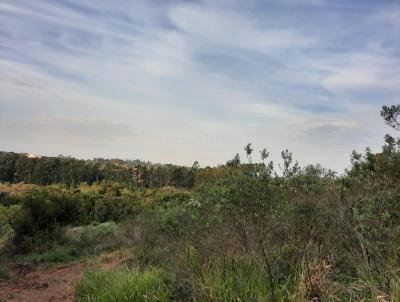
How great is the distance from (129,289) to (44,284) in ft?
26.5

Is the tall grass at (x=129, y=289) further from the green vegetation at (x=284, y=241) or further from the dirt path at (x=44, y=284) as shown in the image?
the dirt path at (x=44, y=284)

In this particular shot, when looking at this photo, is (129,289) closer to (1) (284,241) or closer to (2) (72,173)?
(1) (284,241)

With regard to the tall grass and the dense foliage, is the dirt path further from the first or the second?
the dense foliage

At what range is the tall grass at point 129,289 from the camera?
246 inches

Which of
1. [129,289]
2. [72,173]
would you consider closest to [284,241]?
[129,289]

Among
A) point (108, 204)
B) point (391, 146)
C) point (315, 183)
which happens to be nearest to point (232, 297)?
point (315, 183)

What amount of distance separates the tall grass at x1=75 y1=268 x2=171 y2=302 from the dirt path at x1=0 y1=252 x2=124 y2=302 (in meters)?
2.01

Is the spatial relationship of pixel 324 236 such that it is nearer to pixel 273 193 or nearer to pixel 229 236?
pixel 273 193

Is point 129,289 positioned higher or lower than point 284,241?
lower

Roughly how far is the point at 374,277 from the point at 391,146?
292 cm

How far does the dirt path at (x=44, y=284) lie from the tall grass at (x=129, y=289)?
6.58 feet

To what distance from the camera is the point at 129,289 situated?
659 centimetres

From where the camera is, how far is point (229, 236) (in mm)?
6547

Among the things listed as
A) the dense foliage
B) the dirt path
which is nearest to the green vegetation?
the dirt path
